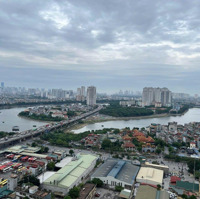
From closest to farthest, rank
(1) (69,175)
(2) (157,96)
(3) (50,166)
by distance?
(1) (69,175), (3) (50,166), (2) (157,96)

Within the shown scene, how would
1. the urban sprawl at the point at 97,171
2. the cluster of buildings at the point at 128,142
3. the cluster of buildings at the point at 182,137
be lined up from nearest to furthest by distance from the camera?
the urban sprawl at the point at 97,171
the cluster of buildings at the point at 128,142
the cluster of buildings at the point at 182,137

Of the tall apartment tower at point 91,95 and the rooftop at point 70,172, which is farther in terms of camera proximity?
the tall apartment tower at point 91,95

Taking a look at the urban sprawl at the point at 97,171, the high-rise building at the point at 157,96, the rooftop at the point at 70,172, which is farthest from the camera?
the high-rise building at the point at 157,96

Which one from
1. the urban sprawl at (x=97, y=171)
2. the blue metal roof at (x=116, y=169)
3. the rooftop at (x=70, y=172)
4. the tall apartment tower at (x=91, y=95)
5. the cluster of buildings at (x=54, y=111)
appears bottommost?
the urban sprawl at (x=97, y=171)

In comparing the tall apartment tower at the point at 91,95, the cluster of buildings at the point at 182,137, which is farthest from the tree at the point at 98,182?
the tall apartment tower at the point at 91,95

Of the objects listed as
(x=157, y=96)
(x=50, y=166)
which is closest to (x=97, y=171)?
(x=50, y=166)

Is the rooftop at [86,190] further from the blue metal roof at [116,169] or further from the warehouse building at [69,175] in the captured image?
the blue metal roof at [116,169]

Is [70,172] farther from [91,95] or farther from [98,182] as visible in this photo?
[91,95]

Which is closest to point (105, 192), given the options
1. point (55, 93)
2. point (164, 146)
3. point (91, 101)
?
point (164, 146)
